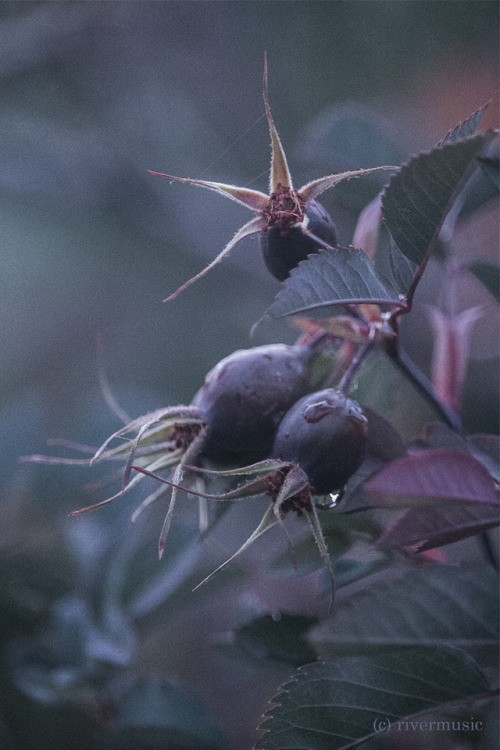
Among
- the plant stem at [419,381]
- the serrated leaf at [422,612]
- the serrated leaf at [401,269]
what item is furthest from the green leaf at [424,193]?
the serrated leaf at [422,612]

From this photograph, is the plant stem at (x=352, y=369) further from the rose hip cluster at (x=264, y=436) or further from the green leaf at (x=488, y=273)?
the green leaf at (x=488, y=273)

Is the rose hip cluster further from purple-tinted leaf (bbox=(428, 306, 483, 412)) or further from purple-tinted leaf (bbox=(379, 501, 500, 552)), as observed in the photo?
purple-tinted leaf (bbox=(428, 306, 483, 412))

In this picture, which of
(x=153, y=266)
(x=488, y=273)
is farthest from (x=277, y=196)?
(x=153, y=266)

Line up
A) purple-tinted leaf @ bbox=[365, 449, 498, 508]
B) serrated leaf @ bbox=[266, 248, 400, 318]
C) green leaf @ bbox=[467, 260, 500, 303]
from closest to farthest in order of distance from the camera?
purple-tinted leaf @ bbox=[365, 449, 498, 508] → serrated leaf @ bbox=[266, 248, 400, 318] → green leaf @ bbox=[467, 260, 500, 303]

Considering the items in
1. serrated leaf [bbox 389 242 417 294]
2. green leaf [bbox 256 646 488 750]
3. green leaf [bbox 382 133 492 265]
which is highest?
green leaf [bbox 382 133 492 265]

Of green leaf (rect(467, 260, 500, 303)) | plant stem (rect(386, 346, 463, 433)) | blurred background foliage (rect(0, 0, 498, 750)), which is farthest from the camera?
blurred background foliage (rect(0, 0, 498, 750))

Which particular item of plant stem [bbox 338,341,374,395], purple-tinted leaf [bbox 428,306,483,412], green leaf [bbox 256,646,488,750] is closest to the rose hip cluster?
plant stem [bbox 338,341,374,395]

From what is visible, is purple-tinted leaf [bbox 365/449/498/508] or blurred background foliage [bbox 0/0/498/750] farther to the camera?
blurred background foliage [bbox 0/0/498/750]
